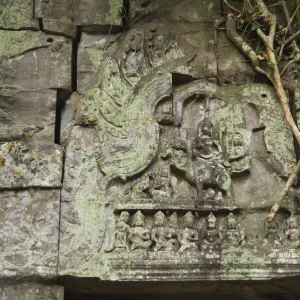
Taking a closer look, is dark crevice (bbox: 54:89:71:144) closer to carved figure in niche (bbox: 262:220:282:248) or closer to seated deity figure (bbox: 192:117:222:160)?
seated deity figure (bbox: 192:117:222:160)

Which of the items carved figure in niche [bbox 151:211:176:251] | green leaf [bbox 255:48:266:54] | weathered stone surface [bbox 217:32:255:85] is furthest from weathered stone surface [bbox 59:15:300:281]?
green leaf [bbox 255:48:266:54]

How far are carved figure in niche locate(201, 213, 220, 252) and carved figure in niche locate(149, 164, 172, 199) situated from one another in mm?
347

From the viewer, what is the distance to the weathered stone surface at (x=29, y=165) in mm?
4645

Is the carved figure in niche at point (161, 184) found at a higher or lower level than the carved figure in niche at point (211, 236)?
higher

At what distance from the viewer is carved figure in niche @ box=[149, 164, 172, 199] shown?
4.71 m

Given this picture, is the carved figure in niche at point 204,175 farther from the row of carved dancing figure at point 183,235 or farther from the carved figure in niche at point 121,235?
the carved figure in niche at point 121,235

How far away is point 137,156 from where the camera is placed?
15.7ft

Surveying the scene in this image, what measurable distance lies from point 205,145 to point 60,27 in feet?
4.93

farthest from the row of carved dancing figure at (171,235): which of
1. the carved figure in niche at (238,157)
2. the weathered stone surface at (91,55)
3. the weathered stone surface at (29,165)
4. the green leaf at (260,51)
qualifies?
the green leaf at (260,51)

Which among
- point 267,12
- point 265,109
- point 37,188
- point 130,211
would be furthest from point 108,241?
point 267,12

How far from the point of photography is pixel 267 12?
534 cm

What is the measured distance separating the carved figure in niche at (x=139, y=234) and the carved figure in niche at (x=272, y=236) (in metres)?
0.84

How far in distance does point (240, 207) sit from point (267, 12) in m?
1.68

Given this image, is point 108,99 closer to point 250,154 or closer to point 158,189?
point 158,189
